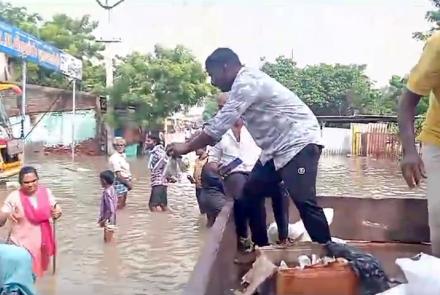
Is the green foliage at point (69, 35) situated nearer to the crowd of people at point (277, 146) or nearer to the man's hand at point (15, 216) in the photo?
the man's hand at point (15, 216)

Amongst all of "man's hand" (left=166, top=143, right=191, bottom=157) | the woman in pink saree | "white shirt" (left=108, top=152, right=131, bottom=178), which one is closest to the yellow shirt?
"man's hand" (left=166, top=143, right=191, bottom=157)

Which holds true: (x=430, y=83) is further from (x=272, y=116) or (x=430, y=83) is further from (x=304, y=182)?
(x=272, y=116)

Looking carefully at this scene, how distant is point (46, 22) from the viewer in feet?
116

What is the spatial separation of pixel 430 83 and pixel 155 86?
1090 inches

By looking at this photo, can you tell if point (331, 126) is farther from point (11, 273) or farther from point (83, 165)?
point (11, 273)

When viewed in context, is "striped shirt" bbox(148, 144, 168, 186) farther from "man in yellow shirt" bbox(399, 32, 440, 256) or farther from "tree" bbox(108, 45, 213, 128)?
"tree" bbox(108, 45, 213, 128)

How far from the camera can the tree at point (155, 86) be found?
29.0 metres

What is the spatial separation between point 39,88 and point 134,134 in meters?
3.61

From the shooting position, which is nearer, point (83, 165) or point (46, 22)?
point (83, 165)

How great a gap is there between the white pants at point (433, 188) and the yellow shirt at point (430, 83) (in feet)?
0.15

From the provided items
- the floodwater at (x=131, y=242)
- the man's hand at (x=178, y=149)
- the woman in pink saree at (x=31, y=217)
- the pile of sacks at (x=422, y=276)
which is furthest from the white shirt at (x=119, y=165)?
the pile of sacks at (x=422, y=276)

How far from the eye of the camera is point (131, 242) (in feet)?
29.4

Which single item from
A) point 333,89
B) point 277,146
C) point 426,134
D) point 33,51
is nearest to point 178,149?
point 277,146

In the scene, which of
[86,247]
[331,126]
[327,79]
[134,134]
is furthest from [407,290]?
[327,79]
